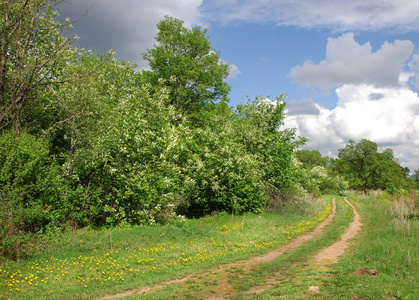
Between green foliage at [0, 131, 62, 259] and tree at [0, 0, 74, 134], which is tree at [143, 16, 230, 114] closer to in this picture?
tree at [0, 0, 74, 134]

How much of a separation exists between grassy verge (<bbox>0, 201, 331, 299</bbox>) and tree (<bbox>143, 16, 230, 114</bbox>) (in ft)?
61.9

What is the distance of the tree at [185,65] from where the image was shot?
32688 mm

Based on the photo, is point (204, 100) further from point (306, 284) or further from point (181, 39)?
point (306, 284)

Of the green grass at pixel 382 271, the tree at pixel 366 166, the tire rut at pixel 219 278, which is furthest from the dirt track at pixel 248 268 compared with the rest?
the tree at pixel 366 166

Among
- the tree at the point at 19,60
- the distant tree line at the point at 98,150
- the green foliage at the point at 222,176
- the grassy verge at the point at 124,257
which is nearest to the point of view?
the grassy verge at the point at 124,257

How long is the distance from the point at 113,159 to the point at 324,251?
473 inches

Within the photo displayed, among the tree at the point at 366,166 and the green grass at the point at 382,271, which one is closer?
the green grass at the point at 382,271

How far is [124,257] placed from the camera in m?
11.7

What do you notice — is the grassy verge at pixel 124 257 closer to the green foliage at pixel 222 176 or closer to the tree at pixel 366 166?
the green foliage at pixel 222 176

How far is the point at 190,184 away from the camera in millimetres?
21531

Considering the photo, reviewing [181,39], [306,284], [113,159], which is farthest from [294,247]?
[181,39]

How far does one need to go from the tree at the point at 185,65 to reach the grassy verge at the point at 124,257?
18871 millimetres

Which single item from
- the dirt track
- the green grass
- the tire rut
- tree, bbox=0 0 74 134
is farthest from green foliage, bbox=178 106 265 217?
tree, bbox=0 0 74 134

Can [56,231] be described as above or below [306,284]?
above
